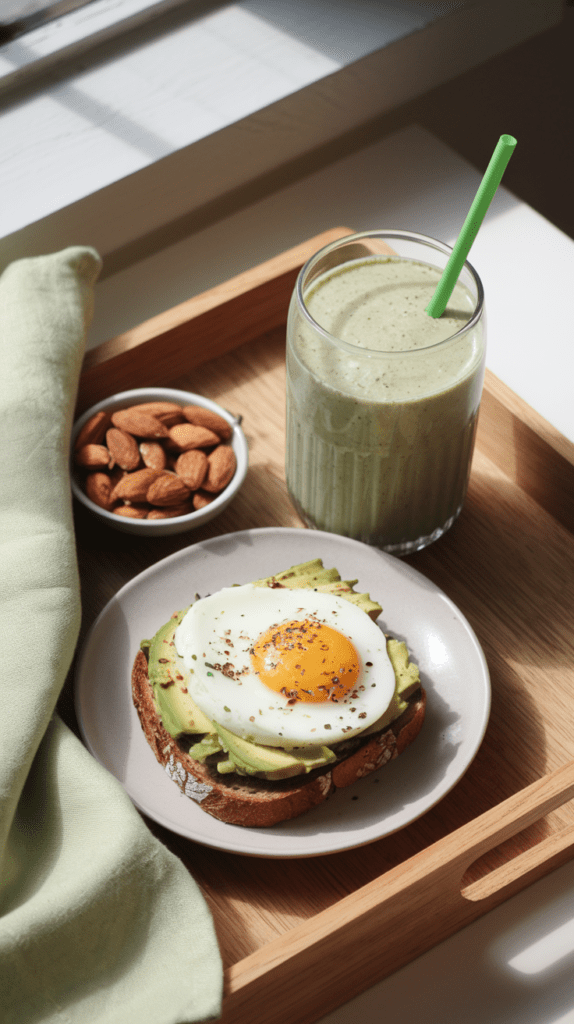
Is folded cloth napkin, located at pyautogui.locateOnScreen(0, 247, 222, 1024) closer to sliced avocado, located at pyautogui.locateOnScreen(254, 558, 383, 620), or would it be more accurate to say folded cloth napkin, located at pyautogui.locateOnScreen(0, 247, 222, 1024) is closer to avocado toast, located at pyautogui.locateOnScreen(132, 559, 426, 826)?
avocado toast, located at pyautogui.locateOnScreen(132, 559, 426, 826)

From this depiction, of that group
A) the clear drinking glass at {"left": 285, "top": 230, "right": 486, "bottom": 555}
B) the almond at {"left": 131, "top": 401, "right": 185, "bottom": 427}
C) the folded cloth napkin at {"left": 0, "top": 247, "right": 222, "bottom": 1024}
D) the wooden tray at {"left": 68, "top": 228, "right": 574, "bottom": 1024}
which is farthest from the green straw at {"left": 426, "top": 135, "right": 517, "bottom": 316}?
the folded cloth napkin at {"left": 0, "top": 247, "right": 222, "bottom": 1024}

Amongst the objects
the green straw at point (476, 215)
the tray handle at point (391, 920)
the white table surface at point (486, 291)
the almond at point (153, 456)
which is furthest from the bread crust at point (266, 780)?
the green straw at point (476, 215)

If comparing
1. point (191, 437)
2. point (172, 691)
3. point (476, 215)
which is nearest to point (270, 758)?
point (172, 691)

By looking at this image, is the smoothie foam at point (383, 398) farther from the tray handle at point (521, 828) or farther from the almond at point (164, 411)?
the tray handle at point (521, 828)

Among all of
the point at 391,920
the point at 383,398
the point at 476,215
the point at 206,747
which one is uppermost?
the point at 476,215

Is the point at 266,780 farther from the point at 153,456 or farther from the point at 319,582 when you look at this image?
the point at 153,456
